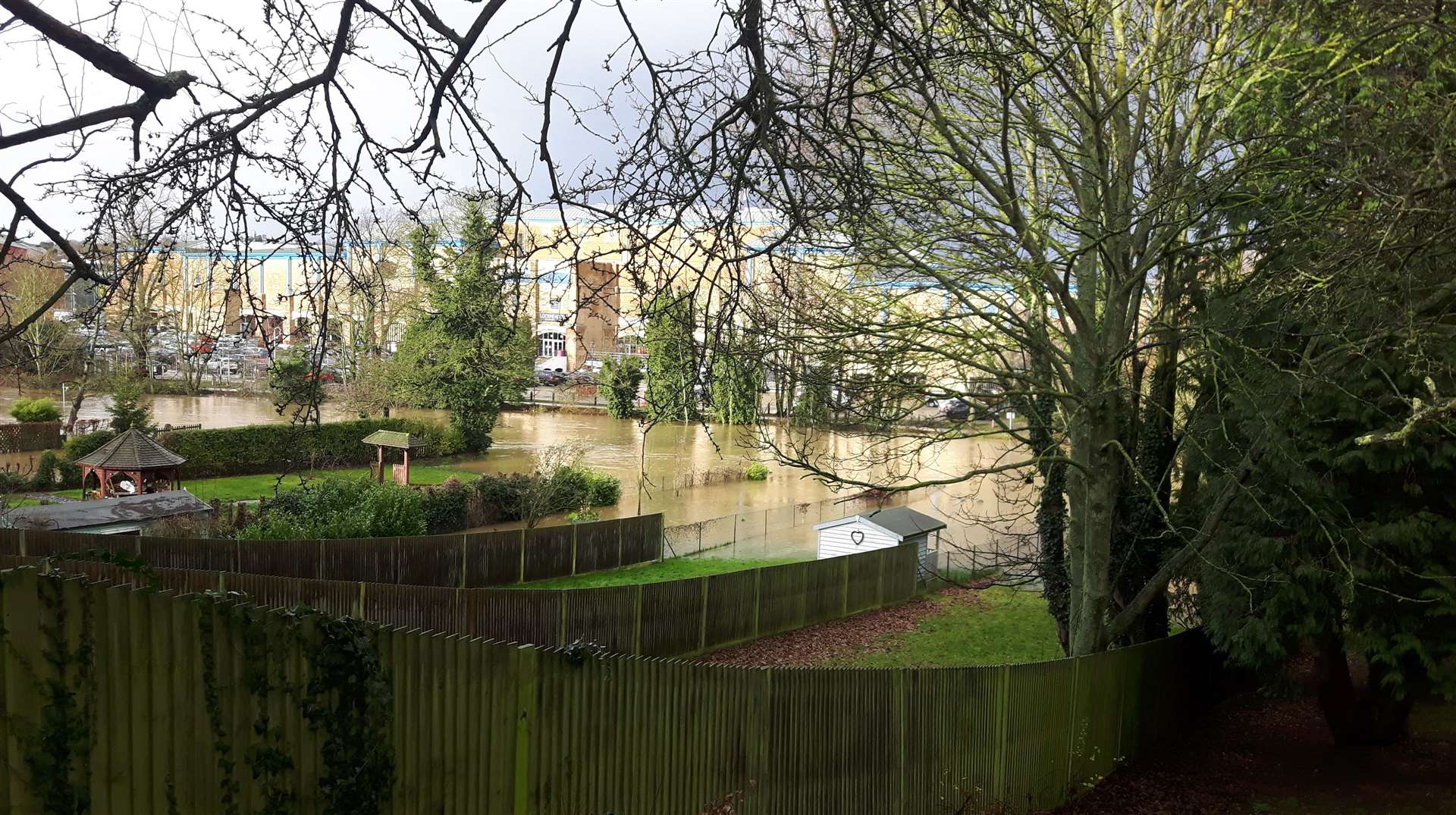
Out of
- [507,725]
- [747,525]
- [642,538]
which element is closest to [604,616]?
[642,538]

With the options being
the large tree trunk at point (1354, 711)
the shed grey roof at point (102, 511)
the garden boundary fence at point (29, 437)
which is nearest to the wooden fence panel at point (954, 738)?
the large tree trunk at point (1354, 711)

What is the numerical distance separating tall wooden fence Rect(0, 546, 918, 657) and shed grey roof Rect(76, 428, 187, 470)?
8.90 meters

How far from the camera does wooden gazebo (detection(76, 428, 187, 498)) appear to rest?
18.7 metres

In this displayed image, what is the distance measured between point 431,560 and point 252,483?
9.78 m

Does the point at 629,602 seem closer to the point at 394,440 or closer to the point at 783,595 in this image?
the point at 783,595

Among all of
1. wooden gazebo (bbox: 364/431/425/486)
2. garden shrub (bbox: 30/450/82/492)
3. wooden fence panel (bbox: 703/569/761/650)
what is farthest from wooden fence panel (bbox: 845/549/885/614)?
garden shrub (bbox: 30/450/82/492)

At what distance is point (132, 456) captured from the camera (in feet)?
61.7

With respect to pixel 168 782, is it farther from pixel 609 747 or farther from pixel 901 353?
pixel 901 353

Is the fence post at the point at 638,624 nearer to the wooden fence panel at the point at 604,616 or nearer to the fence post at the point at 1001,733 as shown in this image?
the wooden fence panel at the point at 604,616

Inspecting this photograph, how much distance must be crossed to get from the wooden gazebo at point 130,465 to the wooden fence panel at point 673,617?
10.5 m

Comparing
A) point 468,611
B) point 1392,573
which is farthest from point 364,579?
point 1392,573

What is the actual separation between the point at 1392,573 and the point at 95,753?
956 cm

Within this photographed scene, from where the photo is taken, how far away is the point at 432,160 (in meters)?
3.77

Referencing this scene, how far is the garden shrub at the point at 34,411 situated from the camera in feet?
82.9
